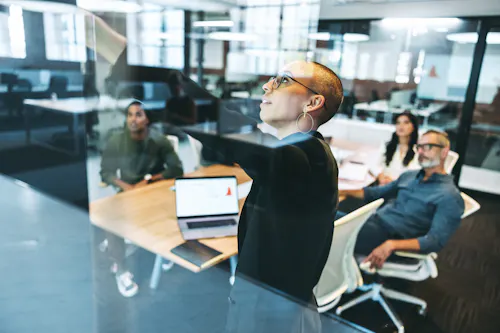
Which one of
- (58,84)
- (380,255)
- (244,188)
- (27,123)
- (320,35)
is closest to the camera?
(244,188)

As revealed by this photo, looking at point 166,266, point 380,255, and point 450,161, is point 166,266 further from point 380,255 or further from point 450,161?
point 450,161

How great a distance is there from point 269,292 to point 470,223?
7.29 feet

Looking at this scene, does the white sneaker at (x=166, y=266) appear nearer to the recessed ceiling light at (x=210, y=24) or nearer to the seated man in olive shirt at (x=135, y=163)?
the seated man in olive shirt at (x=135, y=163)

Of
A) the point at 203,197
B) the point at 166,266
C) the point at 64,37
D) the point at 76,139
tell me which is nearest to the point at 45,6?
the point at 64,37

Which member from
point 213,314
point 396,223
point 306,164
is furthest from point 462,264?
point 306,164

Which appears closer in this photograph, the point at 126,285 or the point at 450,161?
the point at 450,161

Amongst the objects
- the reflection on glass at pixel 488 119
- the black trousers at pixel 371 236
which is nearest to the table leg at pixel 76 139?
the black trousers at pixel 371 236

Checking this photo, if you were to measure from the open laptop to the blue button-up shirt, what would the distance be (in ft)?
1.48

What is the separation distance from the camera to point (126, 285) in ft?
6.24

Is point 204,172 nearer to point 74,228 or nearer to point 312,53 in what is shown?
point 312,53

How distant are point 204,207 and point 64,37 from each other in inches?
52.4

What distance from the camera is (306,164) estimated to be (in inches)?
27.3

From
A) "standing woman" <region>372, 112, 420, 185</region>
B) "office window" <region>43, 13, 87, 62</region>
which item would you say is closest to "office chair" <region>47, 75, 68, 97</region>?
"office window" <region>43, 13, 87, 62</region>

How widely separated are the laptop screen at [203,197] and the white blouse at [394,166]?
525 mm
